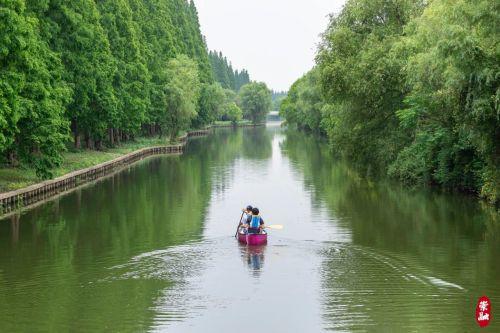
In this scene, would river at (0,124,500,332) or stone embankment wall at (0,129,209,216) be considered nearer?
river at (0,124,500,332)

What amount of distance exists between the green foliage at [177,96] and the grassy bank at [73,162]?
2974 mm

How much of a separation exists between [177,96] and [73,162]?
121 feet

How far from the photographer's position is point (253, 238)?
28969mm

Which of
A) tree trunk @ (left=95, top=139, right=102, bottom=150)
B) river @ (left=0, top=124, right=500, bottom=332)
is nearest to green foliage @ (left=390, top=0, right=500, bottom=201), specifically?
river @ (left=0, top=124, right=500, bottom=332)

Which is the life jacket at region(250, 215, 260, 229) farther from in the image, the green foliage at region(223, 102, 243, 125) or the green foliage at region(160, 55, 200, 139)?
the green foliage at region(223, 102, 243, 125)

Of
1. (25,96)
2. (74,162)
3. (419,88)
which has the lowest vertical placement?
(74,162)

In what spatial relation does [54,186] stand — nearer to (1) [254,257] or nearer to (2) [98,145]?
(1) [254,257]

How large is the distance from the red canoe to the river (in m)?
0.51

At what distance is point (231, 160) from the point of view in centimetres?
7756

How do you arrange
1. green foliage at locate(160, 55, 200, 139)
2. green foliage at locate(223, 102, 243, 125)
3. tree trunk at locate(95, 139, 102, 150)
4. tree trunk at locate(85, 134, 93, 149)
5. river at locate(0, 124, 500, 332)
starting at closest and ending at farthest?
river at locate(0, 124, 500, 332) → tree trunk at locate(85, 134, 93, 149) → tree trunk at locate(95, 139, 102, 150) → green foliage at locate(160, 55, 200, 139) → green foliage at locate(223, 102, 243, 125)

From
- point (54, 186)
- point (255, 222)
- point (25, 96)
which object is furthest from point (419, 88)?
point (54, 186)

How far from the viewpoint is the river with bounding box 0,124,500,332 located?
19.4 m

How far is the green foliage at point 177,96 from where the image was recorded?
93562mm

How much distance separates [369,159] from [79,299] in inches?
1372
